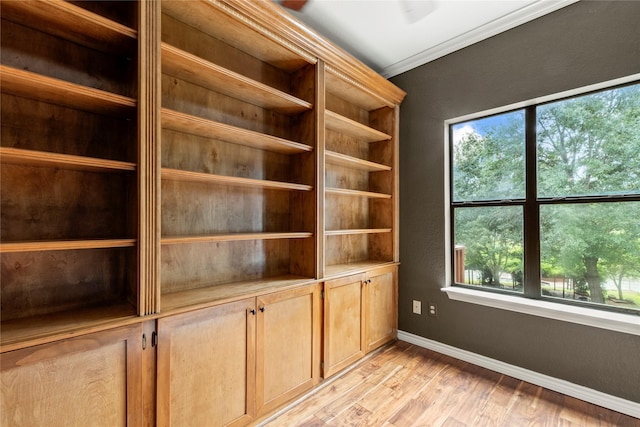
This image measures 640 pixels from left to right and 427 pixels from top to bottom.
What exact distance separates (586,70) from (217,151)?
2692mm

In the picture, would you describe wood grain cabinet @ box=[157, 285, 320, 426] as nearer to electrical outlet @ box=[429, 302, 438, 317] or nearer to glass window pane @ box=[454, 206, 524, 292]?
electrical outlet @ box=[429, 302, 438, 317]

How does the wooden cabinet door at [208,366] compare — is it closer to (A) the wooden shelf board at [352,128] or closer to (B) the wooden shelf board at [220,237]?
(B) the wooden shelf board at [220,237]

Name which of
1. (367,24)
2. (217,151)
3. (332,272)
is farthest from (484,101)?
(217,151)

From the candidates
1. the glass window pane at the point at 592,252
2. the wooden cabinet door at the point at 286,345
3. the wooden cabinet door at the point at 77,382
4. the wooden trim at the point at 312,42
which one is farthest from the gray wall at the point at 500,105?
the wooden cabinet door at the point at 77,382

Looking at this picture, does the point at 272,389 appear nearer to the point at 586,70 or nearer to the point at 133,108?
the point at 133,108

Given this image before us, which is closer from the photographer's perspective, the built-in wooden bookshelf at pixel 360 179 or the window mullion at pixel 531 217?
→ the window mullion at pixel 531 217

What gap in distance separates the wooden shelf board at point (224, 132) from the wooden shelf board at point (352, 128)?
1.46 feet

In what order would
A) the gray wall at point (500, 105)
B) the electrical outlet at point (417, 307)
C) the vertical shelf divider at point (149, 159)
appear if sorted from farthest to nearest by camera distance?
1. the electrical outlet at point (417, 307)
2. the gray wall at point (500, 105)
3. the vertical shelf divider at point (149, 159)

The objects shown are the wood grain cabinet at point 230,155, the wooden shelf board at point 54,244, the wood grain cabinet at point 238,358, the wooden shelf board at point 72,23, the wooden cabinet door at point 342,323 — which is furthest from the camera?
the wooden cabinet door at point 342,323

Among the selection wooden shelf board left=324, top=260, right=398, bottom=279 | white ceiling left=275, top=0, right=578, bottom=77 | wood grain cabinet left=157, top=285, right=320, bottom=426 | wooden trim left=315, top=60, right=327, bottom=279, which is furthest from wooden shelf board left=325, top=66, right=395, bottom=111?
wood grain cabinet left=157, top=285, right=320, bottom=426

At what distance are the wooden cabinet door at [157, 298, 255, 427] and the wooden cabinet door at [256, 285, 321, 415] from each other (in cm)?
8

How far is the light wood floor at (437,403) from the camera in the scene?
1.84 m

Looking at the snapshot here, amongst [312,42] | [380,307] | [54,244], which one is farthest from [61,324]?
[380,307]

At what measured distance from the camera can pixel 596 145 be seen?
2086 mm
